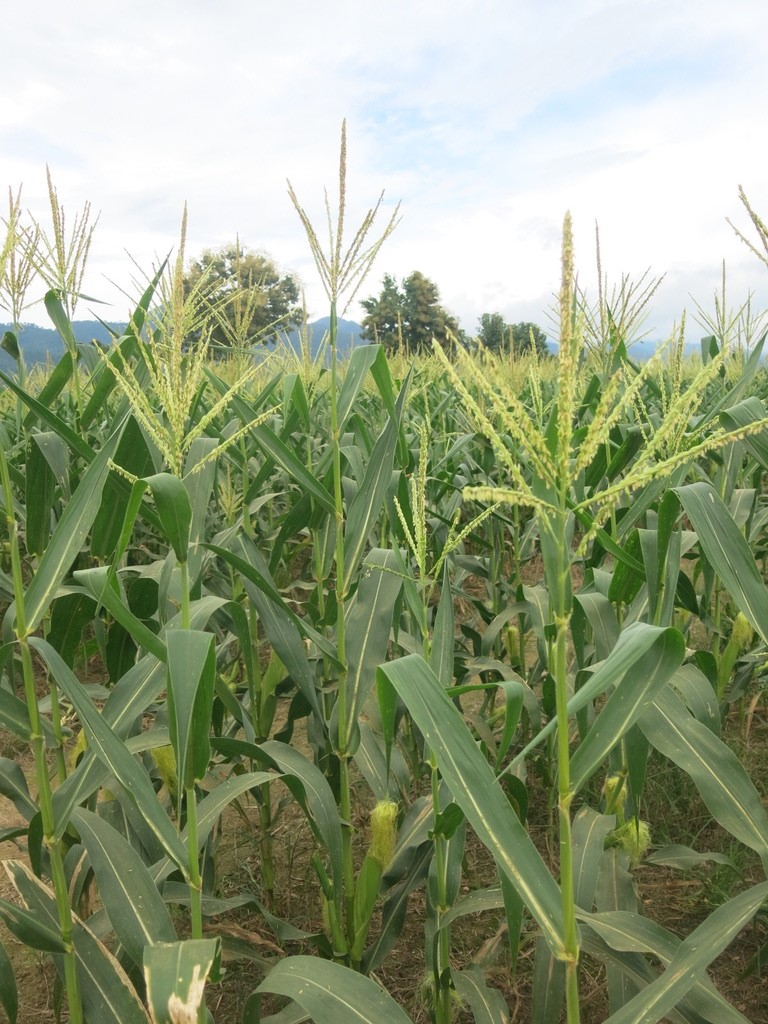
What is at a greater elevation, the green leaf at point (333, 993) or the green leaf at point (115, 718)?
the green leaf at point (115, 718)

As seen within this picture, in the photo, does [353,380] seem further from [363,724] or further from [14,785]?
[14,785]

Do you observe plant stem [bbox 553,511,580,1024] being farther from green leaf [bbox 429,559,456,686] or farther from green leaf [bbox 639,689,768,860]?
green leaf [bbox 429,559,456,686]

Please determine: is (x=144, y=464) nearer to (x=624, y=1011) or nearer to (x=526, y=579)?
(x=624, y=1011)

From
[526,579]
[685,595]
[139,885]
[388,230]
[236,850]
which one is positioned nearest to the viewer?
[139,885]

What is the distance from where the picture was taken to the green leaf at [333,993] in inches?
47.1

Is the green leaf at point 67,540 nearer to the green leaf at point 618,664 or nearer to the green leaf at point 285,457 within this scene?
the green leaf at point 285,457

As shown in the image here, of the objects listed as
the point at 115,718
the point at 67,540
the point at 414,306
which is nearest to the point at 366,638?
the point at 115,718

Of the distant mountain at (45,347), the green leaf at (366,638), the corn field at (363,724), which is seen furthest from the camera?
the distant mountain at (45,347)

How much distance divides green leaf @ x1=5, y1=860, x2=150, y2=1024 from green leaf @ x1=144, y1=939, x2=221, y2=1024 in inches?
16.8

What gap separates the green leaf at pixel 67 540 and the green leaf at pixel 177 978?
0.67 metres

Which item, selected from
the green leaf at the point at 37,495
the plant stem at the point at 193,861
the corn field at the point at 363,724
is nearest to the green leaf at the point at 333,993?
the corn field at the point at 363,724

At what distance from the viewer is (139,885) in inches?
54.8

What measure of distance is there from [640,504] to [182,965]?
4.84ft

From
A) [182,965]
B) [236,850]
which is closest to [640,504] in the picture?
[182,965]
